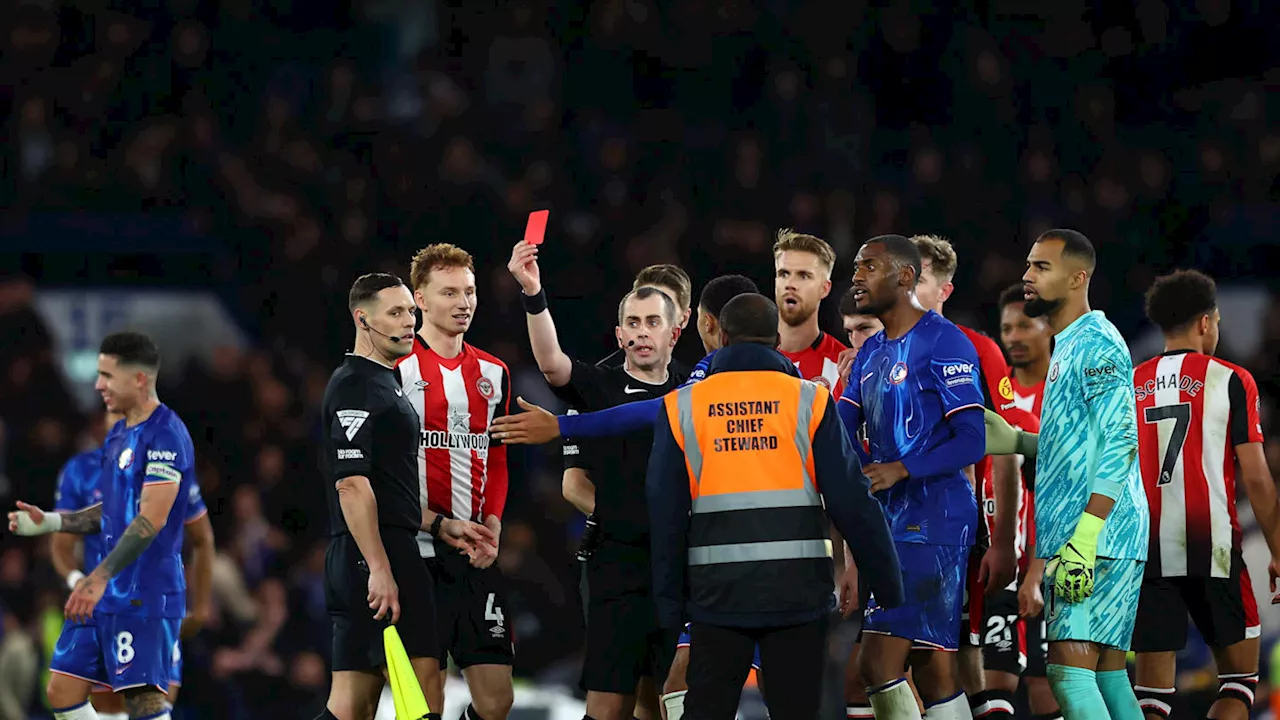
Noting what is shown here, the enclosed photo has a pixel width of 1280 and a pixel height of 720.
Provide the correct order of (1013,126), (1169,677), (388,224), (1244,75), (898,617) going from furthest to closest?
(1244,75) < (1013,126) < (388,224) < (1169,677) < (898,617)

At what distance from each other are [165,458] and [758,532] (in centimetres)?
413

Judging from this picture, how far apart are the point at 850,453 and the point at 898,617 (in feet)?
3.19

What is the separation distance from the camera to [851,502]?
20.0 feet

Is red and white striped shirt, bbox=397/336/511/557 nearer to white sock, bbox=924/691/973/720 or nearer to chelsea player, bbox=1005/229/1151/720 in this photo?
white sock, bbox=924/691/973/720

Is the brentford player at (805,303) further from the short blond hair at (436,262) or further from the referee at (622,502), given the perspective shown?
the short blond hair at (436,262)

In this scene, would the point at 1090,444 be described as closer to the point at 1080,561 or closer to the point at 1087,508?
the point at 1087,508

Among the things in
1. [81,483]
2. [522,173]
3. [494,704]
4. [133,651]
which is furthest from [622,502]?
[522,173]

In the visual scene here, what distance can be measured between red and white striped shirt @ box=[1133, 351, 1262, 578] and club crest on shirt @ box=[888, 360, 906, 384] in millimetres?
1841

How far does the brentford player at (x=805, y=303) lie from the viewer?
805 cm

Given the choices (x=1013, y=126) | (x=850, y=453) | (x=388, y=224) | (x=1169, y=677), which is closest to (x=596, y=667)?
(x=850, y=453)

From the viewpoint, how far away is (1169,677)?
800cm

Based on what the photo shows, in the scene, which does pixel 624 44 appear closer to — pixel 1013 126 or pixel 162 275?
pixel 1013 126

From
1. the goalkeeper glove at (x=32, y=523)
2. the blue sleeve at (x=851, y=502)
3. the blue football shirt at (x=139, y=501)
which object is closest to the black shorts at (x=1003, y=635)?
the blue sleeve at (x=851, y=502)

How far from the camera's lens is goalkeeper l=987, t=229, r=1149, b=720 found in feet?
21.5
